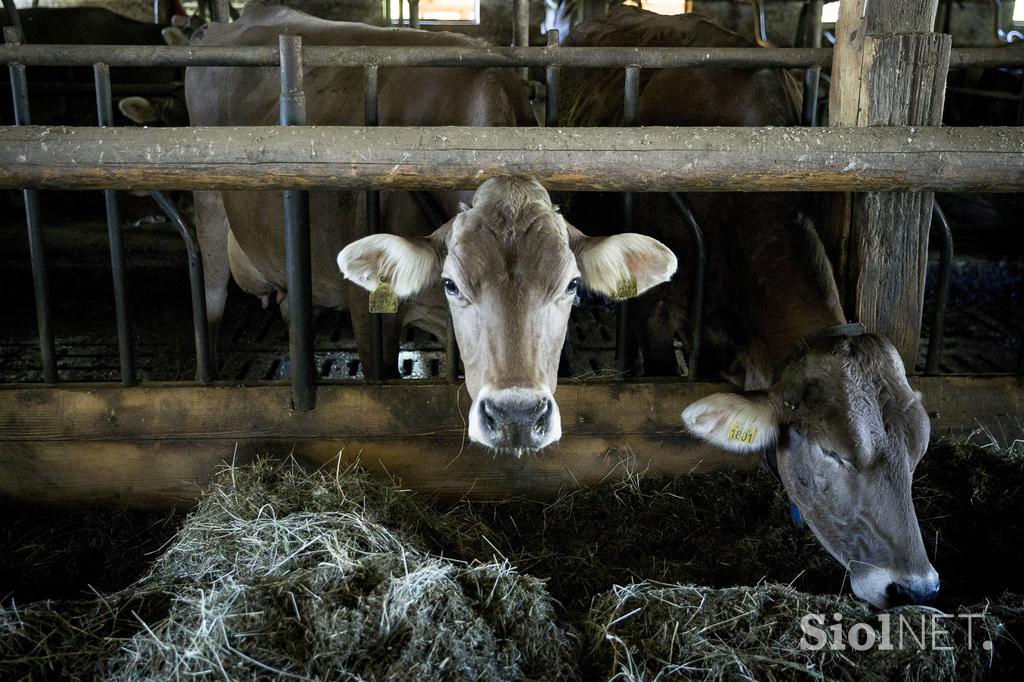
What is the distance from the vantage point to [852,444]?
8.54ft

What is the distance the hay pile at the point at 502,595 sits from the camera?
220 centimetres

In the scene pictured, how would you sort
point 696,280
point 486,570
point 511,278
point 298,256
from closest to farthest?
point 486,570
point 511,278
point 298,256
point 696,280

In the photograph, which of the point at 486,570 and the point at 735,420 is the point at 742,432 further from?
the point at 486,570

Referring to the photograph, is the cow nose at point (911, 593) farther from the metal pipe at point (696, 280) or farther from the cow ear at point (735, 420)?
the metal pipe at point (696, 280)

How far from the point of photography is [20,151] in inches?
107

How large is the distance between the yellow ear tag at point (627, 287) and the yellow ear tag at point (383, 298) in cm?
71

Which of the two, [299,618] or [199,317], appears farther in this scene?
[199,317]

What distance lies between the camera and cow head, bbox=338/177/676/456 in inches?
99.4

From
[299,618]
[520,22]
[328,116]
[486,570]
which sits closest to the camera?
[299,618]

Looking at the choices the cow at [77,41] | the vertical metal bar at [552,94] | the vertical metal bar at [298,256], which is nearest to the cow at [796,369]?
the vertical metal bar at [552,94]

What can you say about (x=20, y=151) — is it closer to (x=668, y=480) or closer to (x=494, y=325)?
(x=494, y=325)

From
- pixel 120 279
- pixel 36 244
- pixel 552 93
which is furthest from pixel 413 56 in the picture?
pixel 36 244

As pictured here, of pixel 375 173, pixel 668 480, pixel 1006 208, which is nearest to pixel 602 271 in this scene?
pixel 375 173

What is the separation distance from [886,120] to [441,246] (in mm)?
1533
